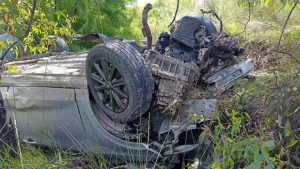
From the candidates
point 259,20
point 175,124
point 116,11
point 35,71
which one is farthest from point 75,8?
point 175,124

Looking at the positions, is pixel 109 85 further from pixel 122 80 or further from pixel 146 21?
pixel 146 21

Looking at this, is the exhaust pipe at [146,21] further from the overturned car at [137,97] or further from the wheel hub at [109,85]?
the wheel hub at [109,85]

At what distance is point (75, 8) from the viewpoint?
11.3 meters

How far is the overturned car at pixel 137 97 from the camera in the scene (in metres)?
3.36

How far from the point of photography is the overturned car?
3363 millimetres

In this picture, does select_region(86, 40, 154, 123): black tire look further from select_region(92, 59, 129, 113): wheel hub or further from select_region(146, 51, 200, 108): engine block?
select_region(146, 51, 200, 108): engine block

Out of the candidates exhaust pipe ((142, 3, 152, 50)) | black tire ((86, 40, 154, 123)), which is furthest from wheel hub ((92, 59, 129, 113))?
exhaust pipe ((142, 3, 152, 50))

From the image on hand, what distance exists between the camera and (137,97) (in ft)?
10.9

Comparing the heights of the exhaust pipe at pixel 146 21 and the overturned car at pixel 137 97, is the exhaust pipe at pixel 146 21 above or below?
above

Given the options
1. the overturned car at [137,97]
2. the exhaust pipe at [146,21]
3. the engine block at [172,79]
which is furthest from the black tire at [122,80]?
the exhaust pipe at [146,21]

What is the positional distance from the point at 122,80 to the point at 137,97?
0.79 ft

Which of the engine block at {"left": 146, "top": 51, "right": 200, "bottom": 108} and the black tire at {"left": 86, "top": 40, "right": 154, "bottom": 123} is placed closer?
the black tire at {"left": 86, "top": 40, "right": 154, "bottom": 123}

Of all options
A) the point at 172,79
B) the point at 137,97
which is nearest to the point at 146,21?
the point at 172,79

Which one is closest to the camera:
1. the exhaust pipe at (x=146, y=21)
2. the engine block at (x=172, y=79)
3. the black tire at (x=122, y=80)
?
the black tire at (x=122, y=80)
